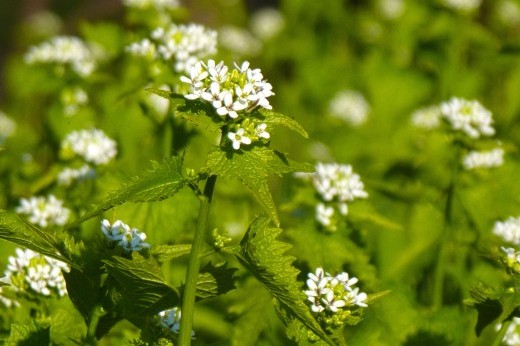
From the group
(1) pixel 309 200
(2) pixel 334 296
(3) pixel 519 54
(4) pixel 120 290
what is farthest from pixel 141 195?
(3) pixel 519 54

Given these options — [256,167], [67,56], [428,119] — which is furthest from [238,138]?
[428,119]

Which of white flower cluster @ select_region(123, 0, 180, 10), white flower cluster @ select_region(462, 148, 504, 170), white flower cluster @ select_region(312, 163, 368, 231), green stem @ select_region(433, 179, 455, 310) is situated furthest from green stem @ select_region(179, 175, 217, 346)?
white flower cluster @ select_region(123, 0, 180, 10)

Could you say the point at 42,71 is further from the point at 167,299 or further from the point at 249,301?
the point at 167,299

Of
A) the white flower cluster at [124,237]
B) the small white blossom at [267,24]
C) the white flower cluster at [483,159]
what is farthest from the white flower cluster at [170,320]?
the small white blossom at [267,24]

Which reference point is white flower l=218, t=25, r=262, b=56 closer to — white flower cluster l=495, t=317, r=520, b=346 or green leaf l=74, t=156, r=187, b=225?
white flower cluster l=495, t=317, r=520, b=346

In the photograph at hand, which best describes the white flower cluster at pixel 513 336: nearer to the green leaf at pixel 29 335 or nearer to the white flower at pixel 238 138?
the white flower at pixel 238 138

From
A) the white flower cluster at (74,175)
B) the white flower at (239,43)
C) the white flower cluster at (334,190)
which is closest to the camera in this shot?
the white flower cluster at (334,190)
